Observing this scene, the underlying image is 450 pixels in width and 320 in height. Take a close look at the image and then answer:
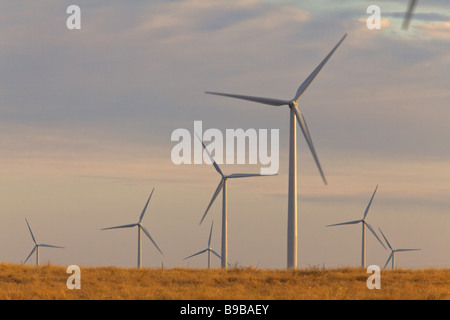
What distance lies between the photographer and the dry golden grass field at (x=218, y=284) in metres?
28.7

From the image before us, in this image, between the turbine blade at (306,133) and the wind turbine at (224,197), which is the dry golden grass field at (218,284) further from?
the wind turbine at (224,197)

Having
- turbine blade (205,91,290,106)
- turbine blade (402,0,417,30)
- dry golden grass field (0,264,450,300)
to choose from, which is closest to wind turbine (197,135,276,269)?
turbine blade (205,91,290,106)

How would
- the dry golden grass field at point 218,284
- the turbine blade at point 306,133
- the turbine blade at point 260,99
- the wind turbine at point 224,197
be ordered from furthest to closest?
1. the wind turbine at point 224,197
2. the turbine blade at point 260,99
3. the turbine blade at point 306,133
4. the dry golden grass field at point 218,284

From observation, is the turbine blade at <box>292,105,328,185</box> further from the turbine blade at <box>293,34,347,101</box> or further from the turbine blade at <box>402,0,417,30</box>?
the turbine blade at <box>402,0,417,30</box>

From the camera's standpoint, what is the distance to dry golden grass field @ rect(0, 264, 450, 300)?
1129 inches

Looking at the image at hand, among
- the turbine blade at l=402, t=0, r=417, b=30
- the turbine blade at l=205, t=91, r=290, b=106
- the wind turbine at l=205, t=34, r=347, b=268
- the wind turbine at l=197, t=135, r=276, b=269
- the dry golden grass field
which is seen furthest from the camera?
the wind turbine at l=197, t=135, r=276, b=269

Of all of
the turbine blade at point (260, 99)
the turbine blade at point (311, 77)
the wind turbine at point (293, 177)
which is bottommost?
the wind turbine at point (293, 177)

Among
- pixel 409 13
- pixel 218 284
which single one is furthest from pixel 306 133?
pixel 409 13

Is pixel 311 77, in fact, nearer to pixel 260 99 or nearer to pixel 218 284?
pixel 260 99

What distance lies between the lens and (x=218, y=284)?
34.4 m

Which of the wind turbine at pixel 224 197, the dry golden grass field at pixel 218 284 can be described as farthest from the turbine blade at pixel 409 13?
the wind turbine at pixel 224 197

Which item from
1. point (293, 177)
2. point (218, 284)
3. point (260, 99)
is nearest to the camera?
point (218, 284)
